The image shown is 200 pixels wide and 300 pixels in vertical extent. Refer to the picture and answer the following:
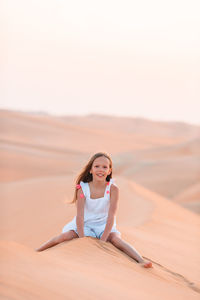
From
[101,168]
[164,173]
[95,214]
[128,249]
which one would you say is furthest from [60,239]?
[164,173]

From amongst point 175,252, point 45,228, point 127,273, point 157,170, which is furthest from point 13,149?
point 127,273

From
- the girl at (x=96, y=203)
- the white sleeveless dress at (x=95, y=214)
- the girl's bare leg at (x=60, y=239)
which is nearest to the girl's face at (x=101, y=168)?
the girl at (x=96, y=203)

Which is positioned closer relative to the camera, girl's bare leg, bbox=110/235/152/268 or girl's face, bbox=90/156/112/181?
girl's bare leg, bbox=110/235/152/268

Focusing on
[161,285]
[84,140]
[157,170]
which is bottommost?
[161,285]

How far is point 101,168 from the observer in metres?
4.95

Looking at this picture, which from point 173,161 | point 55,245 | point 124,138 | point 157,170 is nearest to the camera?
point 55,245

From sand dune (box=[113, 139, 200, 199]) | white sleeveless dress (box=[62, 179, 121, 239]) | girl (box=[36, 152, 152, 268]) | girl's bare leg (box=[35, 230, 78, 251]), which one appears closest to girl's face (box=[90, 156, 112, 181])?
girl (box=[36, 152, 152, 268])

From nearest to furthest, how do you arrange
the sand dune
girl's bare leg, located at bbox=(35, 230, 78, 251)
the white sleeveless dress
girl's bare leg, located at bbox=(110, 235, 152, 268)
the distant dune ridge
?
1. the distant dune ridge
2. girl's bare leg, located at bbox=(110, 235, 152, 268)
3. girl's bare leg, located at bbox=(35, 230, 78, 251)
4. the white sleeveless dress
5. the sand dune

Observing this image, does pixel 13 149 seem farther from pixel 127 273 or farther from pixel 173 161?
pixel 127 273

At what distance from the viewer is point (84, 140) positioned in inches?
2055

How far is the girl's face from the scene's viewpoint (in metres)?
4.95

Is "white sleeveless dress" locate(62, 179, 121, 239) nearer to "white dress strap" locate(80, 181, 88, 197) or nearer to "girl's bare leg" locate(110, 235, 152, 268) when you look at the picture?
"white dress strap" locate(80, 181, 88, 197)

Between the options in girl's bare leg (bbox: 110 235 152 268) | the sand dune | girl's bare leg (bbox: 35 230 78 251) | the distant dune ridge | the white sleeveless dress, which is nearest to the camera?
the distant dune ridge

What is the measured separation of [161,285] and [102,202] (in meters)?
1.23
